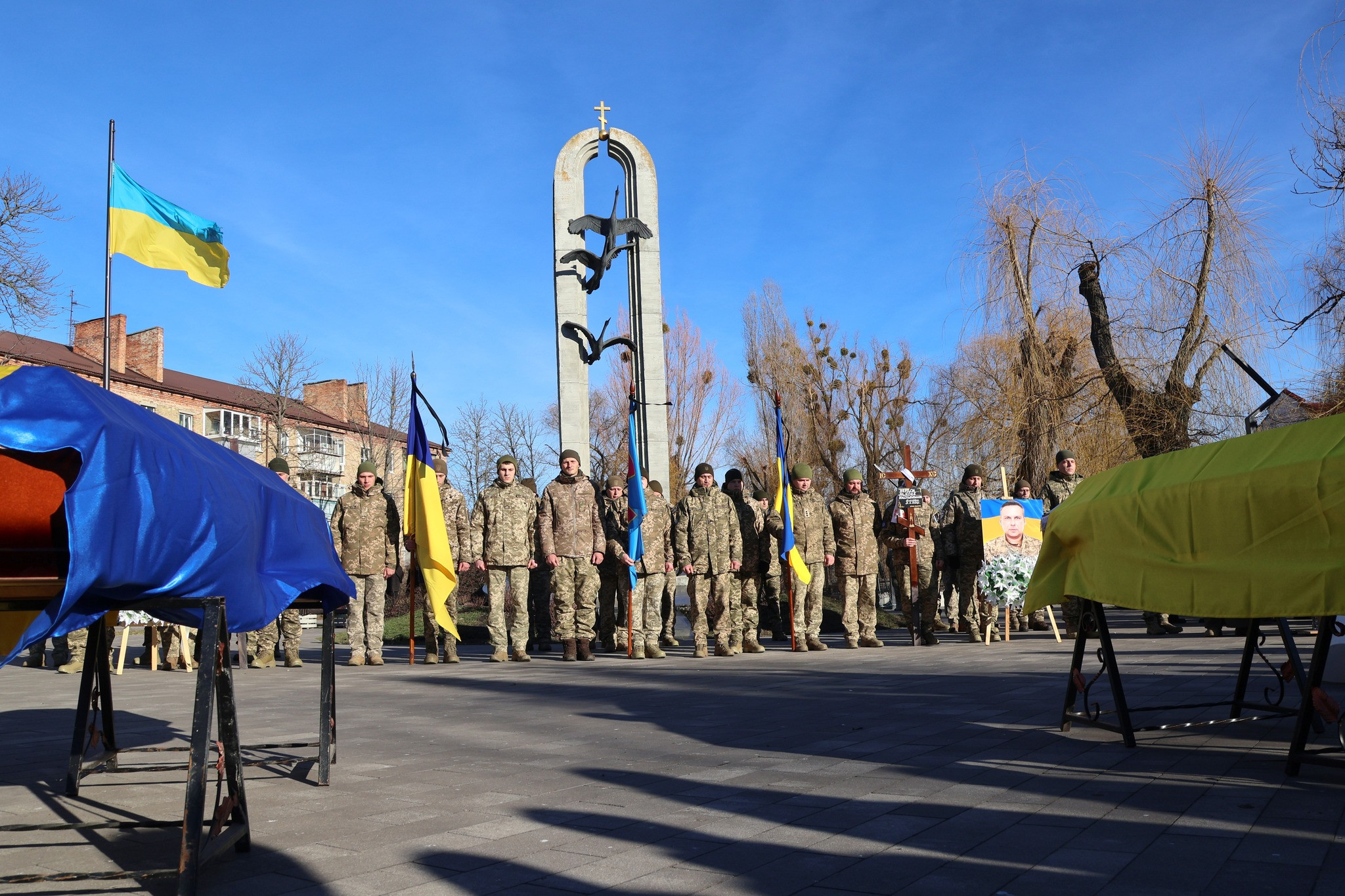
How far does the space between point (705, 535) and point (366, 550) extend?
14.8ft

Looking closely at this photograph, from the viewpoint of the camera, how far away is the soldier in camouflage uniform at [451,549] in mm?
13539

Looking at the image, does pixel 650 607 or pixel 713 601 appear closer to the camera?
pixel 650 607

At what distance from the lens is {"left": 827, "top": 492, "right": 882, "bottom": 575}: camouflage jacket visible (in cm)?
1462

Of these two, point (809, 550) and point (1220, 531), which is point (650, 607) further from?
point (1220, 531)

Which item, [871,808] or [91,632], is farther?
[91,632]

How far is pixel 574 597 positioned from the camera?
1329 cm

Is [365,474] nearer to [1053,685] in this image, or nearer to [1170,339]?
[1053,685]

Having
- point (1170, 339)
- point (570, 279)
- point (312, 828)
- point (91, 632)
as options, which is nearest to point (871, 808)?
point (312, 828)

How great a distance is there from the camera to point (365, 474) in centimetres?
1328

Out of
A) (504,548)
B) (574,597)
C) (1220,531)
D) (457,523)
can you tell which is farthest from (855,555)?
(1220,531)

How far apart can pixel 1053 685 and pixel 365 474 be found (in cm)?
885

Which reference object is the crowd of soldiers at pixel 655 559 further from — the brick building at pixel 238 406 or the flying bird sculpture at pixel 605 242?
the brick building at pixel 238 406

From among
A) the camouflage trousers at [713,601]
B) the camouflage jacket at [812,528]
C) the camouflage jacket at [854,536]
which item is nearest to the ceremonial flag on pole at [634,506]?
the camouflage trousers at [713,601]

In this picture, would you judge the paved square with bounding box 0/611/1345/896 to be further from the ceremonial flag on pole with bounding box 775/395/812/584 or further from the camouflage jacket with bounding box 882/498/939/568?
the camouflage jacket with bounding box 882/498/939/568
